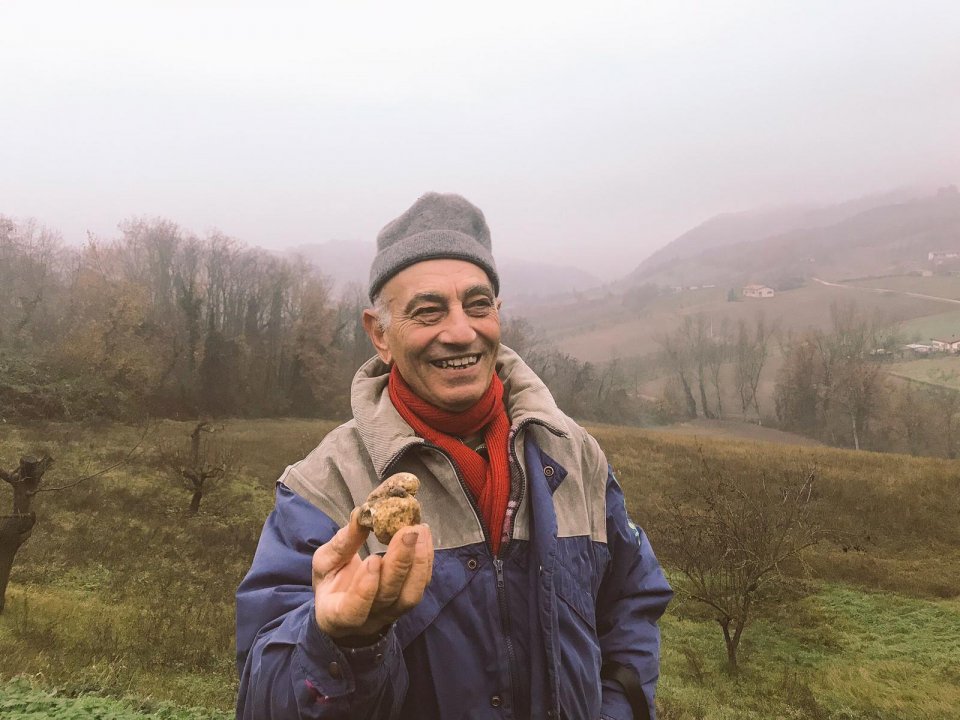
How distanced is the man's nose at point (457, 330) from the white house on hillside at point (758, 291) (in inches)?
1818

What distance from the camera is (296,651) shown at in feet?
4.27

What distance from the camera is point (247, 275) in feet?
80.2

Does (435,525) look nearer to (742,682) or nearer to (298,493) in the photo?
(298,493)

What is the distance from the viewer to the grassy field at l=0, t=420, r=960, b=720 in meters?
7.43

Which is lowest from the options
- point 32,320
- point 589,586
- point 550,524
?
point 589,586

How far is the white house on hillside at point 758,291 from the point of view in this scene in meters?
42.8

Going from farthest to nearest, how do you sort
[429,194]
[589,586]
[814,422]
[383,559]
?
[814,422] → [429,194] → [589,586] → [383,559]

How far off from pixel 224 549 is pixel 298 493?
12080mm

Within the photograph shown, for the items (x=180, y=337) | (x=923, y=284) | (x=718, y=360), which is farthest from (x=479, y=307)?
(x=923, y=284)

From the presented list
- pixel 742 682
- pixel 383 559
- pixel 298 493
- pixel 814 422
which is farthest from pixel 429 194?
pixel 814 422

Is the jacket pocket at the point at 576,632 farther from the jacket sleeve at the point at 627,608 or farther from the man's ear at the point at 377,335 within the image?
the man's ear at the point at 377,335

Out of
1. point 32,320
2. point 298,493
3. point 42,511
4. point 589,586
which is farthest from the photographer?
point 32,320

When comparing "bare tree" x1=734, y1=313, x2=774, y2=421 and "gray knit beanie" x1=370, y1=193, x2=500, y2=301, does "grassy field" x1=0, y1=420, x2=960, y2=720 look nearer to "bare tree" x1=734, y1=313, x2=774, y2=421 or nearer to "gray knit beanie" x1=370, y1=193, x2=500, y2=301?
"gray knit beanie" x1=370, y1=193, x2=500, y2=301

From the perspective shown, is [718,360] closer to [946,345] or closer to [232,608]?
[946,345]
